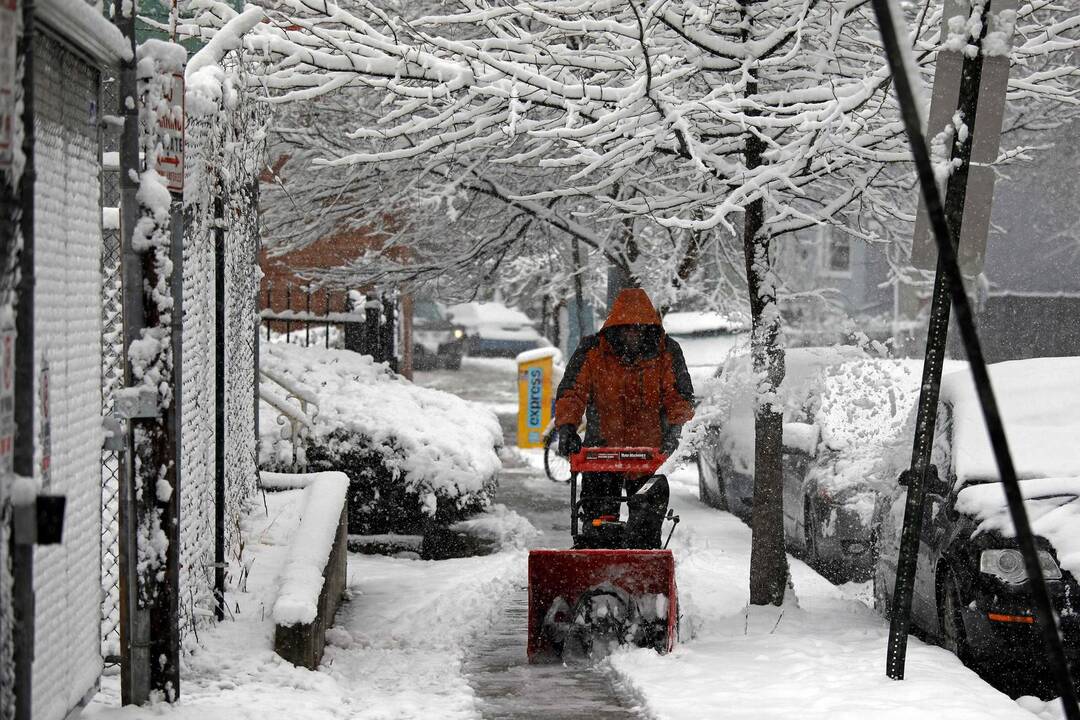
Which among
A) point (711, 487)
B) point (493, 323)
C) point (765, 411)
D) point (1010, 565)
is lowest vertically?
point (711, 487)

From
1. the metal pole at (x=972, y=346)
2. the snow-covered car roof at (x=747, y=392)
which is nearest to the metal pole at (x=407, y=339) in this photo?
the snow-covered car roof at (x=747, y=392)

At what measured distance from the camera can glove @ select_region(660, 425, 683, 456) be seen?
25.5ft

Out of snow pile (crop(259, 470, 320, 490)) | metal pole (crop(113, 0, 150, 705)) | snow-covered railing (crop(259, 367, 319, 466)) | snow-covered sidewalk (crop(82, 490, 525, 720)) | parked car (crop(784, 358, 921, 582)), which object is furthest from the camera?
snow-covered railing (crop(259, 367, 319, 466))

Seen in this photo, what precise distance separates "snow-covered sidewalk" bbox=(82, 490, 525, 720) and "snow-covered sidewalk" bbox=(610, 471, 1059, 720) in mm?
961

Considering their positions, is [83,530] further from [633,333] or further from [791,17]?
[791,17]

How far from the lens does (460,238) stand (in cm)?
1455

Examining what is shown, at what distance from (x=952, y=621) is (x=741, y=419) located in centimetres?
538

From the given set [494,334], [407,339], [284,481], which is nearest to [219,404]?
[284,481]

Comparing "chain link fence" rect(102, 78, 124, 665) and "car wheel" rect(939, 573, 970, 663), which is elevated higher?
"chain link fence" rect(102, 78, 124, 665)

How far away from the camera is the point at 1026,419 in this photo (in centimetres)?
743

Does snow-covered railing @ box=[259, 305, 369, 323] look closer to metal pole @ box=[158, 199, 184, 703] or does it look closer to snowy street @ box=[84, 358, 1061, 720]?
snowy street @ box=[84, 358, 1061, 720]

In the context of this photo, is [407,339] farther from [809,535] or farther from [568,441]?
[568,441]

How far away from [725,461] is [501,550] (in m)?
2.51

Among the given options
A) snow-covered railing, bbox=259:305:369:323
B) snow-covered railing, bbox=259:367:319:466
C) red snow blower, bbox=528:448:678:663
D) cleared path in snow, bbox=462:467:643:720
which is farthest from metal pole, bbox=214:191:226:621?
snow-covered railing, bbox=259:305:369:323
